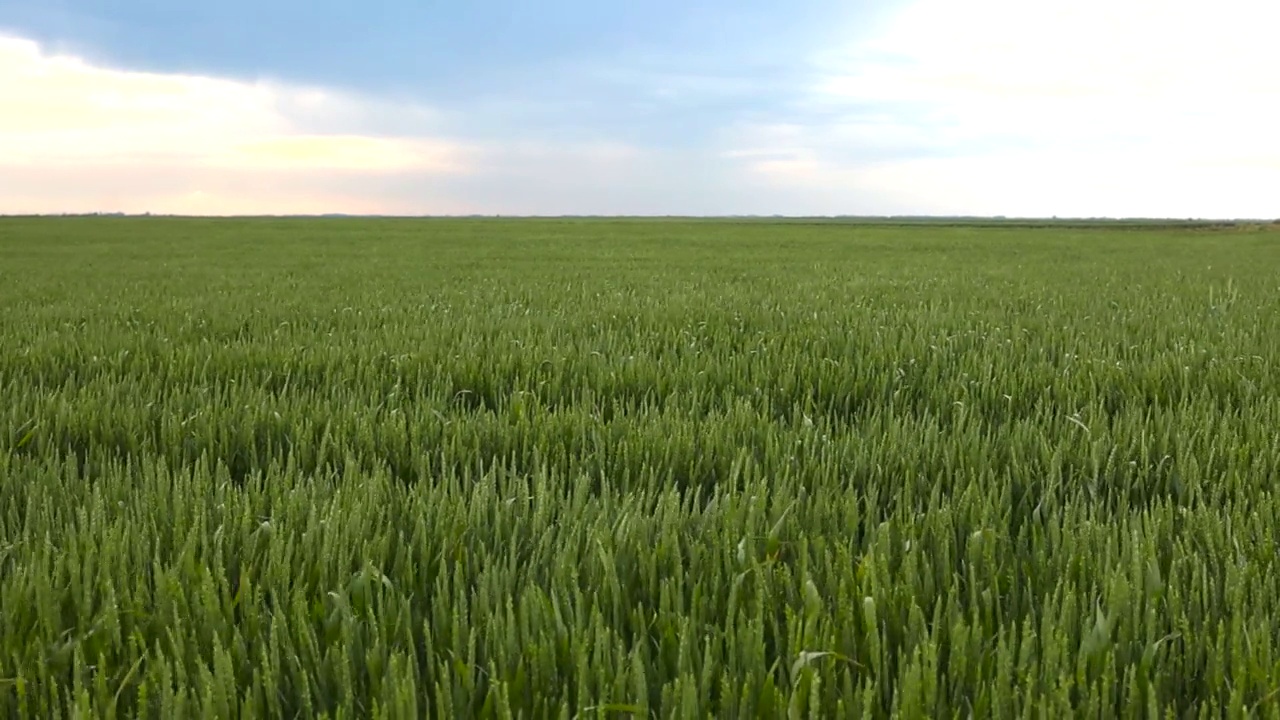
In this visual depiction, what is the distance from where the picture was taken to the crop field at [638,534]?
55.6 inches

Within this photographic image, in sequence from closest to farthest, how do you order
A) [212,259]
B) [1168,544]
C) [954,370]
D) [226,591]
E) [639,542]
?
[226,591] < [639,542] < [1168,544] < [954,370] < [212,259]

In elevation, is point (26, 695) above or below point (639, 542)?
below

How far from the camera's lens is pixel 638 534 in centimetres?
198

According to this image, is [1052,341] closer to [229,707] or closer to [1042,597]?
[1042,597]

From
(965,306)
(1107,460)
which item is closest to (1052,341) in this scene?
(965,306)

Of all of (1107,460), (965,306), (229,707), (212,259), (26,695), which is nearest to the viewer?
(229,707)

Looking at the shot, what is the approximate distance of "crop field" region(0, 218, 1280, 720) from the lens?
1413 millimetres

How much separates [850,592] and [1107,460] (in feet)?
5.65

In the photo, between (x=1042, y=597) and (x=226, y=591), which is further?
(x=1042, y=597)

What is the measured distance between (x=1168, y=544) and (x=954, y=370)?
9.00 feet

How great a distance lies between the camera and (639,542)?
6.21 feet

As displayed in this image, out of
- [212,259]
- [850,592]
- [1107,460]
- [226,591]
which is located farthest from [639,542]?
[212,259]

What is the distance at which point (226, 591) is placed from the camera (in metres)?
1.65

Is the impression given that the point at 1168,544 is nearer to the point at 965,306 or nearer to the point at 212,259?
the point at 965,306
